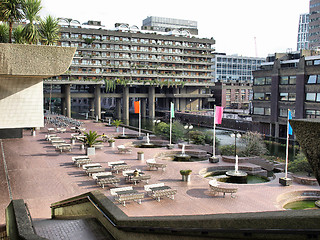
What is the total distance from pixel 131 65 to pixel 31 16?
75890 mm

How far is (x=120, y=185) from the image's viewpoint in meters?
20.3

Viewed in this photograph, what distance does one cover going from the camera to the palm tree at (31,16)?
12720mm

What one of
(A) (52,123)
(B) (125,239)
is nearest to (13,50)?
(B) (125,239)

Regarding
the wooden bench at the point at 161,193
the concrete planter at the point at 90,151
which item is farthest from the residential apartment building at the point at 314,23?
the wooden bench at the point at 161,193

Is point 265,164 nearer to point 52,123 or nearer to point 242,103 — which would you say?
point 52,123

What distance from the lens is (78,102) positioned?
164 meters

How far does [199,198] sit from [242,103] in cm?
10226

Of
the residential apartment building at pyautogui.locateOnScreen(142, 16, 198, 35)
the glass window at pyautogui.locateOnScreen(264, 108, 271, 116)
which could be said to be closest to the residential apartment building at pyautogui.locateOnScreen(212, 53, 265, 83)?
the residential apartment building at pyautogui.locateOnScreen(142, 16, 198, 35)

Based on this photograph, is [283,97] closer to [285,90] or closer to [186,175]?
A: [285,90]

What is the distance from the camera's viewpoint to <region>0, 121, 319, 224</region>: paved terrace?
53.9 ft

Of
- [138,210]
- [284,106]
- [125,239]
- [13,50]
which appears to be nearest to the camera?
[125,239]

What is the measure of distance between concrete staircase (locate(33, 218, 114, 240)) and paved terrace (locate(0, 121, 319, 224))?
12.4ft

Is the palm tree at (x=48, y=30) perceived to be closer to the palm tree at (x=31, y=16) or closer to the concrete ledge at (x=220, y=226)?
the palm tree at (x=31, y=16)

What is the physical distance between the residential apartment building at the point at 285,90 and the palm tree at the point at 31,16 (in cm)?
4390
